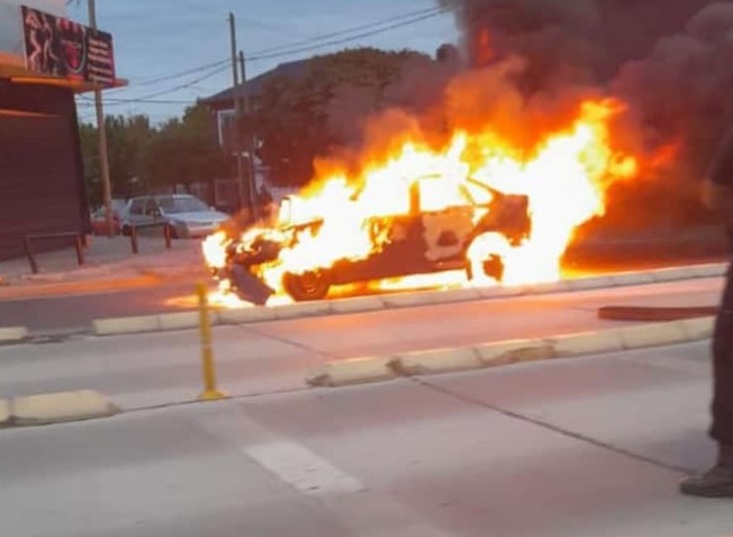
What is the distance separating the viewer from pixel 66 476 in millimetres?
5699

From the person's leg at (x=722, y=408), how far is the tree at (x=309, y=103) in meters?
27.3

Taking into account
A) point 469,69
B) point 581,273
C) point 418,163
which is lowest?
point 581,273

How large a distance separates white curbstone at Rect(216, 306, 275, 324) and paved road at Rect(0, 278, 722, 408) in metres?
0.25

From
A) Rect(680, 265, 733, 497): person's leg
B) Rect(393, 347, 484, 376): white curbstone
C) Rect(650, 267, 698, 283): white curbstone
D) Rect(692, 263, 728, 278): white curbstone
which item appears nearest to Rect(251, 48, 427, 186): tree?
Rect(692, 263, 728, 278): white curbstone

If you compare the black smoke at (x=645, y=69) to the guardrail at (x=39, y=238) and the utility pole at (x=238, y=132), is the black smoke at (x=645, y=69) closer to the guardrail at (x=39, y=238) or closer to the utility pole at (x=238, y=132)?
the guardrail at (x=39, y=238)

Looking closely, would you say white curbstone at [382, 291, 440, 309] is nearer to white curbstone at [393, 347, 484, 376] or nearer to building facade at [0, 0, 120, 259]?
white curbstone at [393, 347, 484, 376]

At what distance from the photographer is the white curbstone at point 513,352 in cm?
828

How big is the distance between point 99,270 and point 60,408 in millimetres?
14307

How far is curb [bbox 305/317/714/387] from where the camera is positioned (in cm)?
785

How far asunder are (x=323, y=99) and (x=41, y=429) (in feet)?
96.0

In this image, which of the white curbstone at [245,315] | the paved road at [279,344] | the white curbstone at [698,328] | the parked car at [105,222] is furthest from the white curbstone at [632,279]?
the parked car at [105,222]

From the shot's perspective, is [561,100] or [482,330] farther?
[561,100]

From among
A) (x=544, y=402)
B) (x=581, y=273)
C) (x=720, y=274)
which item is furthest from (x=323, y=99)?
(x=544, y=402)

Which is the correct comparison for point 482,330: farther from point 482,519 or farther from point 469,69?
point 469,69
